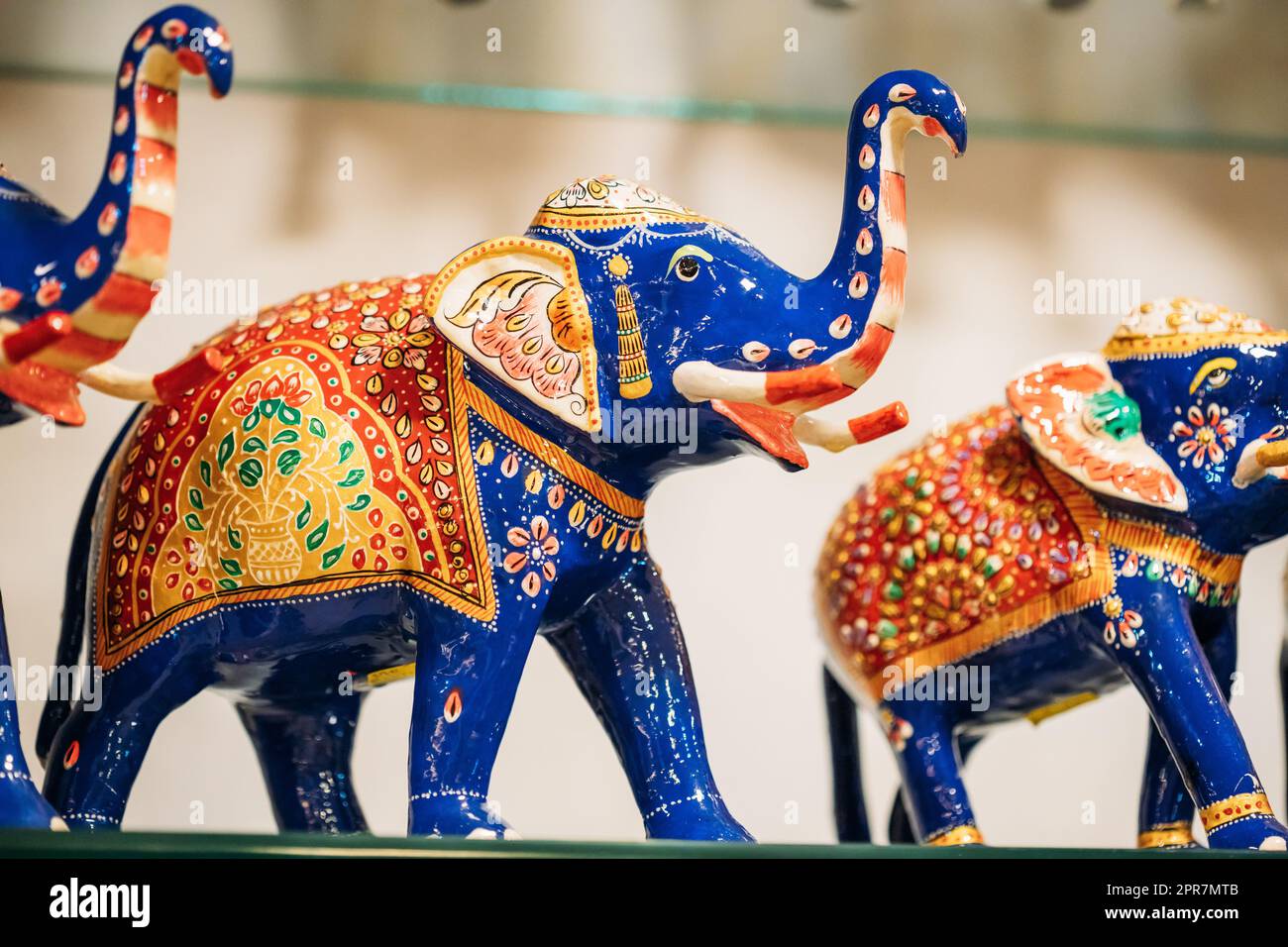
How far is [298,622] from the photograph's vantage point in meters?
1.29

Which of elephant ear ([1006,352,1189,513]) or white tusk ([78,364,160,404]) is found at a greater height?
white tusk ([78,364,160,404])

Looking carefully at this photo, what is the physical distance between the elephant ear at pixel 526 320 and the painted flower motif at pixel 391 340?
39 mm

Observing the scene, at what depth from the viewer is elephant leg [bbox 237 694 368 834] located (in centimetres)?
146

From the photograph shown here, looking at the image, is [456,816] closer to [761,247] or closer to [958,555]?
[958,555]

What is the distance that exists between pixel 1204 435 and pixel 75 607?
915 mm

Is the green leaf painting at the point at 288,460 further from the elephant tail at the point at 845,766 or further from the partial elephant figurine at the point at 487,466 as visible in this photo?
the elephant tail at the point at 845,766

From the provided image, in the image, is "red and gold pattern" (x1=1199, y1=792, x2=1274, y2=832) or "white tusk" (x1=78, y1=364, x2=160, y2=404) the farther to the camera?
"red and gold pattern" (x1=1199, y1=792, x2=1274, y2=832)

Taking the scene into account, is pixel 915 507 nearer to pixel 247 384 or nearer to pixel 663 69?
pixel 247 384

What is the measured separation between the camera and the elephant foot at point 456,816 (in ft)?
3.97

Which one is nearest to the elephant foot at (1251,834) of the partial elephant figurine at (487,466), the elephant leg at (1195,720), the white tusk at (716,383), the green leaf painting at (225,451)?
the elephant leg at (1195,720)

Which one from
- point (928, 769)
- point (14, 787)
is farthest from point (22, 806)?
point (928, 769)

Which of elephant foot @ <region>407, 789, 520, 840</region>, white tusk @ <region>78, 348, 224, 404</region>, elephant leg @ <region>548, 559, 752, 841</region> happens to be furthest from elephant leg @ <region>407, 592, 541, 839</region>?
white tusk @ <region>78, 348, 224, 404</region>

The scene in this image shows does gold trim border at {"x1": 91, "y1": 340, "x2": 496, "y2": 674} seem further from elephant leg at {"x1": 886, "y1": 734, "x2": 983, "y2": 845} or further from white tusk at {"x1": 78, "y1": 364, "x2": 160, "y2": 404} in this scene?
elephant leg at {"x1": 886, "y1": 734, "x2": 983, "y2": 845}
